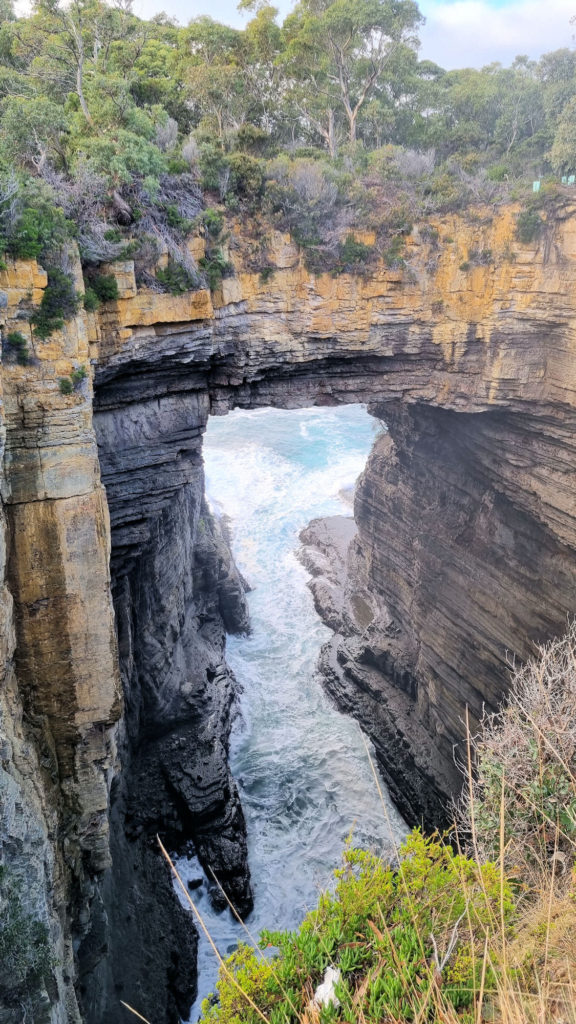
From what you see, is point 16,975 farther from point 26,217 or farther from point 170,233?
point 170,233

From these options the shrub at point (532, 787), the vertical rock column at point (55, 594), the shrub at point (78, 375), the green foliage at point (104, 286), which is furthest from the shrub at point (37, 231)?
the shrub at point (532, 787)

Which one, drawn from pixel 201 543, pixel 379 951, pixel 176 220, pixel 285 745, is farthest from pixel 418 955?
pixel 201 543

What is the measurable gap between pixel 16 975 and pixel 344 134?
23.4 meters

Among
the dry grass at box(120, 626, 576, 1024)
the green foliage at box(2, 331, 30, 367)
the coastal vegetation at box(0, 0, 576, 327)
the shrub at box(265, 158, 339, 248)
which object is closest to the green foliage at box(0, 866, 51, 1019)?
the dry grass at box(120, 626, 576, 1024)

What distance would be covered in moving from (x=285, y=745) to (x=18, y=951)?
12.3 metres

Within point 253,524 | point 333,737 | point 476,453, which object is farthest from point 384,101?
point 333,737

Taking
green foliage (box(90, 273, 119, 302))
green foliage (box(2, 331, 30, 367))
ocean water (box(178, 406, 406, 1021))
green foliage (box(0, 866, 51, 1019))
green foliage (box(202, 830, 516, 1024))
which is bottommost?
ocean water (box(178, 406, 406, 1021))

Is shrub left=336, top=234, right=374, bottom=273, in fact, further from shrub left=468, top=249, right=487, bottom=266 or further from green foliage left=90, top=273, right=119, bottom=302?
green foliage left=90, top=273, right=119, bottom=302

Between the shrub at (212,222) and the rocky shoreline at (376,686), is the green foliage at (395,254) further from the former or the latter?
the rocky shoreline at (376,686)

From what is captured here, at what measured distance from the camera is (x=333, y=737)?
746 inches

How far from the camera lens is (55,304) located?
28.0 feet

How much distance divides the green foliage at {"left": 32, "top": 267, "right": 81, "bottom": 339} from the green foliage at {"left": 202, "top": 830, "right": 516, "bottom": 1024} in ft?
25.7

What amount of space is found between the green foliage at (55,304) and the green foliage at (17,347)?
0.27 meters

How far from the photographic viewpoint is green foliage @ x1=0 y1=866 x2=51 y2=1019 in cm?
695
